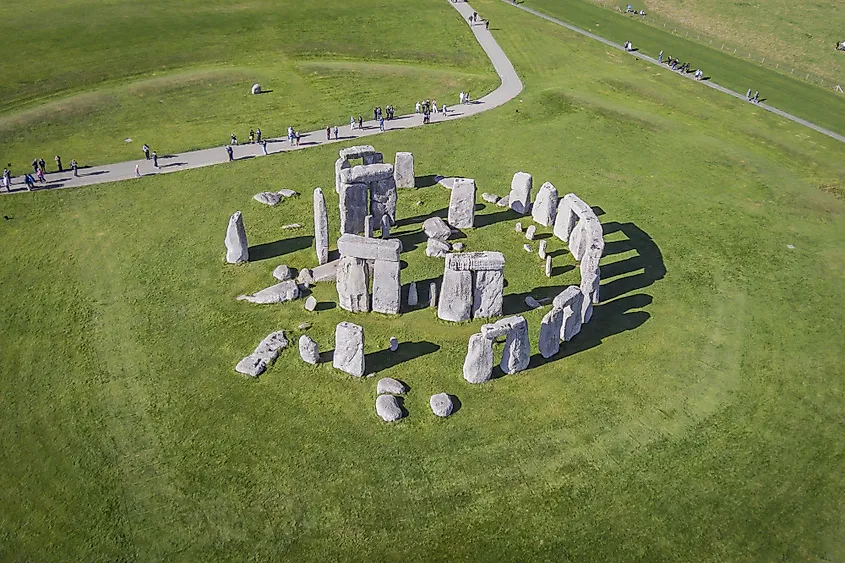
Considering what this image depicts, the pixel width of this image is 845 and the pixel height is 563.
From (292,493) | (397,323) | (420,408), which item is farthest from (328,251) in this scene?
(292,493)

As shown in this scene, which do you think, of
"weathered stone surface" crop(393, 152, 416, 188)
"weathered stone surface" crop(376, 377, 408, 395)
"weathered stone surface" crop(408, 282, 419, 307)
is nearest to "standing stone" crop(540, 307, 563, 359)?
"weathered stone surface" crop(376, 377, 408, 395)

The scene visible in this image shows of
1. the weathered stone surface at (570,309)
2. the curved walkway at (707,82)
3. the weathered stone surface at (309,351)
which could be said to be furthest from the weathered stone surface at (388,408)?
the curved walkway at (707,82)

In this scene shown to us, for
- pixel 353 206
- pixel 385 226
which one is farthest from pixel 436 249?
pixel 353 206

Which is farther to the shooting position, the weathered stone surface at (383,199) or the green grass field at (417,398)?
the weathered stone surface at (383,199)

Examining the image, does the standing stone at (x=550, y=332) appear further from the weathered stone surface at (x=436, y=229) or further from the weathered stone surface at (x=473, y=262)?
the weathered stone surface at (x=436, y=229)

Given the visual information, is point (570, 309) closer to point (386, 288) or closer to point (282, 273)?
point (386, 288)

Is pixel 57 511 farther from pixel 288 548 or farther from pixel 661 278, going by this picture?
pixel 661 278
